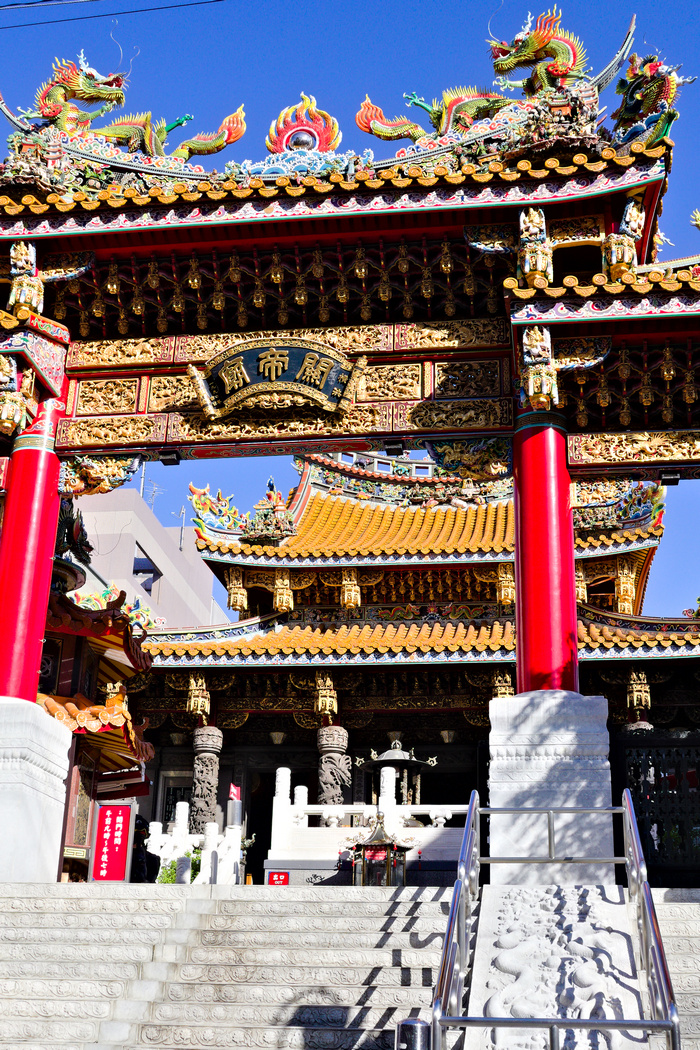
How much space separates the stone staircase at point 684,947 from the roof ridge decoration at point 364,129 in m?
7.59

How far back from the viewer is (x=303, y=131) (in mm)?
13625

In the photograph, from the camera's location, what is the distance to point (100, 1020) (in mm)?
6875

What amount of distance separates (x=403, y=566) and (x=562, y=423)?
1093cm

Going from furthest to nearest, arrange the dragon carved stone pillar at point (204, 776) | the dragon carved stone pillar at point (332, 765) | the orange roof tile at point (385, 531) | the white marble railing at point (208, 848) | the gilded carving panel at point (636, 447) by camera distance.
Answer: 1. the orange roof tile at point (385, 531)
2. the dragon carved stone pillar at point (204, 776)
3. the dragon carved stone pillar at point (332, 765)
4. the white marble railing at point (208, 848)
5. the gilded carving panel at point (636, 447)

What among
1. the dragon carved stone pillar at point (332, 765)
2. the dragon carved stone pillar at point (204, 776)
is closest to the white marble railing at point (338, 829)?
the dragon carved stone pillar at point (332, 765)

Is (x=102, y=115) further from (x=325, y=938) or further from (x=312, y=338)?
(x=325, y=938)

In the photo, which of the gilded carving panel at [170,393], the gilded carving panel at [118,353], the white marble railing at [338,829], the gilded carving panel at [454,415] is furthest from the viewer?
the white marble railing at [338,829]

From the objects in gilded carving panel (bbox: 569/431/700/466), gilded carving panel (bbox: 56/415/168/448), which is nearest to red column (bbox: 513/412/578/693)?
gilded carving panel (bbox: 569/431/700/466)

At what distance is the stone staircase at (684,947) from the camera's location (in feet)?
20.9

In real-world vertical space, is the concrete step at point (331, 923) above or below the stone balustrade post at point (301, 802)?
below

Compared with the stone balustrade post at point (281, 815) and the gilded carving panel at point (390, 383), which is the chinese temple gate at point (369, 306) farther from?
the stone balustrade post at point (281, 815)

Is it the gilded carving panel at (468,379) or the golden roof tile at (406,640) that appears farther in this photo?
the golden roof tile at (406,640)

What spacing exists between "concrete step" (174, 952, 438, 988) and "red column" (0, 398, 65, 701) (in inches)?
178

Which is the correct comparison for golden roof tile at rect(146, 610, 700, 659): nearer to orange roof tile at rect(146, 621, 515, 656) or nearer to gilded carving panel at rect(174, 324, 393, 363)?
orange roof tile at rect(146, 621, 515, 656)
